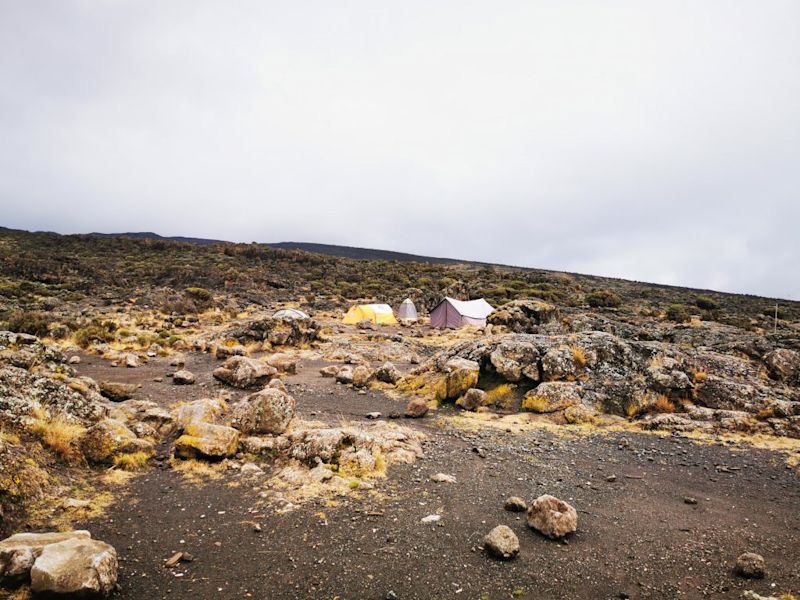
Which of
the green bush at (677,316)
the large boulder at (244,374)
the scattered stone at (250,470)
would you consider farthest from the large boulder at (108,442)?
the green bush at (677,316)

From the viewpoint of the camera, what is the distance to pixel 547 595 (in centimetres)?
407

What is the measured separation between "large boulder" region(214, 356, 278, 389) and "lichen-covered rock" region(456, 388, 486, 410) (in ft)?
18.2

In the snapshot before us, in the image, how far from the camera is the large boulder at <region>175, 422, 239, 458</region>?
6.94m

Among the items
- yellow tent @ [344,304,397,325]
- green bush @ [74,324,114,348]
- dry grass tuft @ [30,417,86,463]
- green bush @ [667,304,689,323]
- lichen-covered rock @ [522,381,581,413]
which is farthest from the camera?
green bush @ [667,304,689,323]

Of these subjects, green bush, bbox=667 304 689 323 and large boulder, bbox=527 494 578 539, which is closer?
large boulder, bbox=527 494 578 539

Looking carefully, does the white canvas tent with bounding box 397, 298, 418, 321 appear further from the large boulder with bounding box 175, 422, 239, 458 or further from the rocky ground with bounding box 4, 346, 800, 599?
the large boulder with bounding box 175, 422, 239, 458

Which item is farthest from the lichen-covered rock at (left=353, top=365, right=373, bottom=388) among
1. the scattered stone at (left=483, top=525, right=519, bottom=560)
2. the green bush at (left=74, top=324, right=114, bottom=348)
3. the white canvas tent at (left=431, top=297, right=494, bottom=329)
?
the white canvas tent at (left=431, top=297, right=494, bottom=329)

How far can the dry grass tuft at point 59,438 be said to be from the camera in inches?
248

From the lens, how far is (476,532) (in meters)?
5.10

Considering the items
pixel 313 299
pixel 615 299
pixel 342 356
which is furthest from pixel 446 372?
pixel 615 299

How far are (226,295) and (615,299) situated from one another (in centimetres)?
3757

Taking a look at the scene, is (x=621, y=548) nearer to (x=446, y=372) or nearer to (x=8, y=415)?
(x=446, y=372)

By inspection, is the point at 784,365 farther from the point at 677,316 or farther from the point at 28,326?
the point at 28,326

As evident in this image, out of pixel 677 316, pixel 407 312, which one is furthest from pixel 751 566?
pixel 677 316
